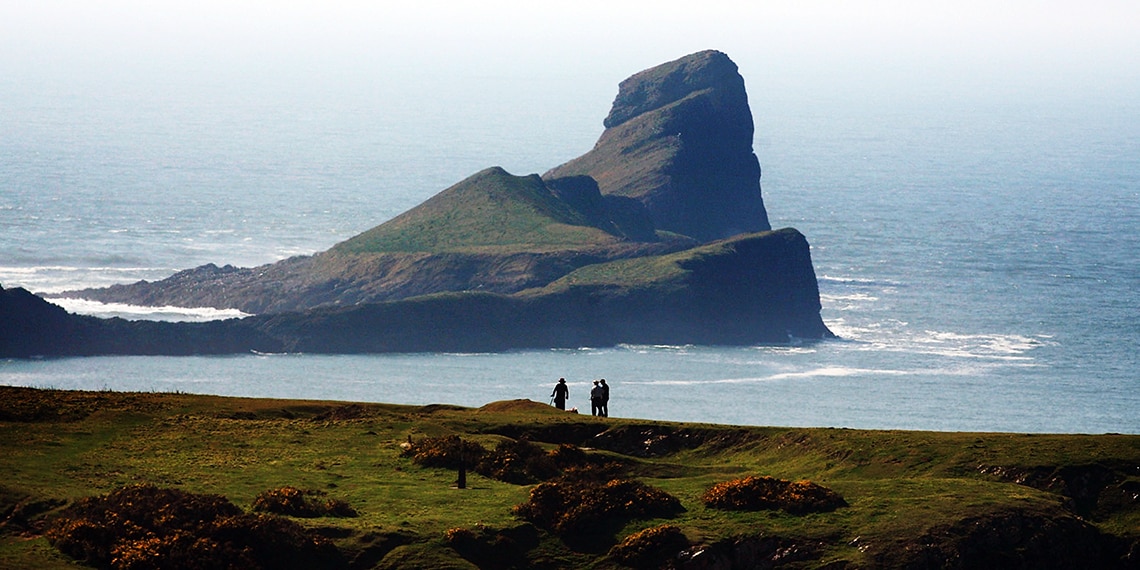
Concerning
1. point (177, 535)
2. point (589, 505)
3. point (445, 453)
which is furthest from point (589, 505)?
point (177, 535)

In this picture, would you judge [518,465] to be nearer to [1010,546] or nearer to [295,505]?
[295,505]

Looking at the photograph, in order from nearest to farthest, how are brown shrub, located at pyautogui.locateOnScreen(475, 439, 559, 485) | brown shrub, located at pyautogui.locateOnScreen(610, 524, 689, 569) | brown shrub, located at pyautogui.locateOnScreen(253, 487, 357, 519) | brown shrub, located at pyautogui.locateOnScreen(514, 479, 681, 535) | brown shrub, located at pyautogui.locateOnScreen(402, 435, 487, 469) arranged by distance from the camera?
brown shrub, located at pyautogui.locateOnScreen(610, 524, 689, 569) < brown shrub, located at pyautogui.locateOnScreen(253, 487, 357, 519) < brown shrub, located at pyautogui.locateOnScreen(514, 479, 681, 535) < brown shrub, located at pyautogui.locateOnScreen(475, 439, 559, 485) < brown shrub, located at pyautogui.locateOnScreen(402, 435, 487, 469)

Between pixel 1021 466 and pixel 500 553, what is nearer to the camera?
pixel 500 553

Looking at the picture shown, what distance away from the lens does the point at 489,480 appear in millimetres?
67562

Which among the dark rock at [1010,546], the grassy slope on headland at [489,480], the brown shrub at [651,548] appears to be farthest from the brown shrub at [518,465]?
the dark rock at [1010,546]

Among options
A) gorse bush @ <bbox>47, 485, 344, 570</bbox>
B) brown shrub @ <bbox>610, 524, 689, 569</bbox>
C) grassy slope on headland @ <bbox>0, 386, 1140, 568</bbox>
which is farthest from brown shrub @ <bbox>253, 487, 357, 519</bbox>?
brown shrub @ <bbox>610, 524, 689, 569</bbox>

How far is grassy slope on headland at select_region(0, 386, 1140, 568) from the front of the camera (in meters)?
60.1

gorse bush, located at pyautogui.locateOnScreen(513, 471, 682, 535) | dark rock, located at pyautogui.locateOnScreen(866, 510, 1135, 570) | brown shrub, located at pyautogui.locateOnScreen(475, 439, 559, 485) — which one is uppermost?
brown shrub, located at pyautogui.locateOnScreen(475, 439, 559, 485)

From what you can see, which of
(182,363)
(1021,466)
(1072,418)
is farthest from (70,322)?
(1021,466)

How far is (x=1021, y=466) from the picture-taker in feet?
224

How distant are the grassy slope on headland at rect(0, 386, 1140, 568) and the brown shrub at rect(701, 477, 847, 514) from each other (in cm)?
47

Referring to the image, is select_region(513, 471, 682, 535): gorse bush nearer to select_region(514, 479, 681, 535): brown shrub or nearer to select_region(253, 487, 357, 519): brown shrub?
select_region(514, 479, 681, 535): brown shrub

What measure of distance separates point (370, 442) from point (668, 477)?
36.7 feet

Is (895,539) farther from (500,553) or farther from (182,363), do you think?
(182,363)
